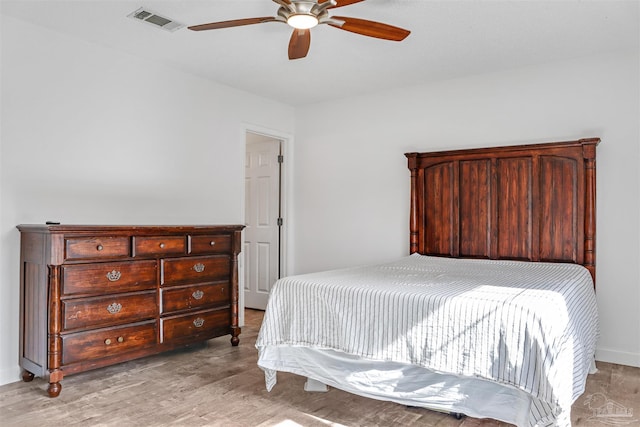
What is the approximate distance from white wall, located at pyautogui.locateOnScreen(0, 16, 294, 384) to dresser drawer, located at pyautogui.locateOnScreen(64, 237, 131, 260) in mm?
529

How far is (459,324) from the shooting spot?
214 centimetres

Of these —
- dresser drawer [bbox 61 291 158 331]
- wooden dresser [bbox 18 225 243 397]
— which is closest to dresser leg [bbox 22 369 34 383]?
wooden dresser [bbox 18 225 243 397]

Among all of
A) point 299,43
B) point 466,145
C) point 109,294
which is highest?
point 299,43

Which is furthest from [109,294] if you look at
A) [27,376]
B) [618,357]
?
[618,357]

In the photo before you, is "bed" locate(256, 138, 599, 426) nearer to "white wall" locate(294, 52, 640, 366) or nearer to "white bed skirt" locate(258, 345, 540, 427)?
"white bed skirt" locate(258, 345, 540, 427)

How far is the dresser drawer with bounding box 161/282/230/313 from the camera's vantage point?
344cm

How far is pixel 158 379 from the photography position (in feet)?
10.2

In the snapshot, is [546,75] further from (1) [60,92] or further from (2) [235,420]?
(1) [60,92]

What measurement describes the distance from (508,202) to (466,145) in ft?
2.27

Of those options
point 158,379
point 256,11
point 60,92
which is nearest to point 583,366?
point 158,379

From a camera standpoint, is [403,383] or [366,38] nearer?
[403,383]

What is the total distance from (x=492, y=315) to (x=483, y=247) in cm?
217

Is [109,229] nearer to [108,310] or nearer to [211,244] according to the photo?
[108,310]

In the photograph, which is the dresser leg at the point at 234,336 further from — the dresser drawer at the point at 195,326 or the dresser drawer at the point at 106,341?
the dresser drawer at the point at 106,341
